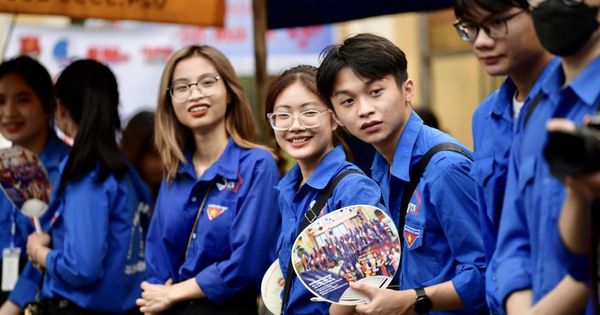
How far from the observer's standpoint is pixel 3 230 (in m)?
5.40

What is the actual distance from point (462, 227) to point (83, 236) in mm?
2365

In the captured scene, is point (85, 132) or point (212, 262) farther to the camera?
point (85, 132)

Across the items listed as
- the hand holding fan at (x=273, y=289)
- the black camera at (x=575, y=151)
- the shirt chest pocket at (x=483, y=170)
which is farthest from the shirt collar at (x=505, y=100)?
the hand holding fan at (x=273, y=289)

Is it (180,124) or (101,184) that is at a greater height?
(180,124)

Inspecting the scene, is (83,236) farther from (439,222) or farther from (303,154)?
(439,222)

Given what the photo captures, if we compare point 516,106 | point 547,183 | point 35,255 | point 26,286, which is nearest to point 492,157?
point 516,106

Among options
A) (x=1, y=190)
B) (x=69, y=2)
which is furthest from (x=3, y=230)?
(x=69, y=2)

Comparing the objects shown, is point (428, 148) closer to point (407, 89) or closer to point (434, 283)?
point (407, 89)

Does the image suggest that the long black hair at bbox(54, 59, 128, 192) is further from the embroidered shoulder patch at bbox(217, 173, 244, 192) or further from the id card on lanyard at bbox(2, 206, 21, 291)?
the embroidered shoulder patch at bbox(217, 173, 244, 192)

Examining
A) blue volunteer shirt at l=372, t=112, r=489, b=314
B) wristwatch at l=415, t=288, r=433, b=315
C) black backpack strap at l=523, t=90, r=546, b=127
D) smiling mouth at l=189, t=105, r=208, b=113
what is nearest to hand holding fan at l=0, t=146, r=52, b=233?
smiling mouth at l=189, t=105, r=208, b=113

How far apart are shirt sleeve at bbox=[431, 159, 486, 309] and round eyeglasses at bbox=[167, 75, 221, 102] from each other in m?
1.62

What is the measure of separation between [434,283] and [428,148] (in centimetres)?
51

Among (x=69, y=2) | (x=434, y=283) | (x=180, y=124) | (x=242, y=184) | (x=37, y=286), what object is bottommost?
(x=37, y=286)

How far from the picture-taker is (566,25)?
2.27 meters
